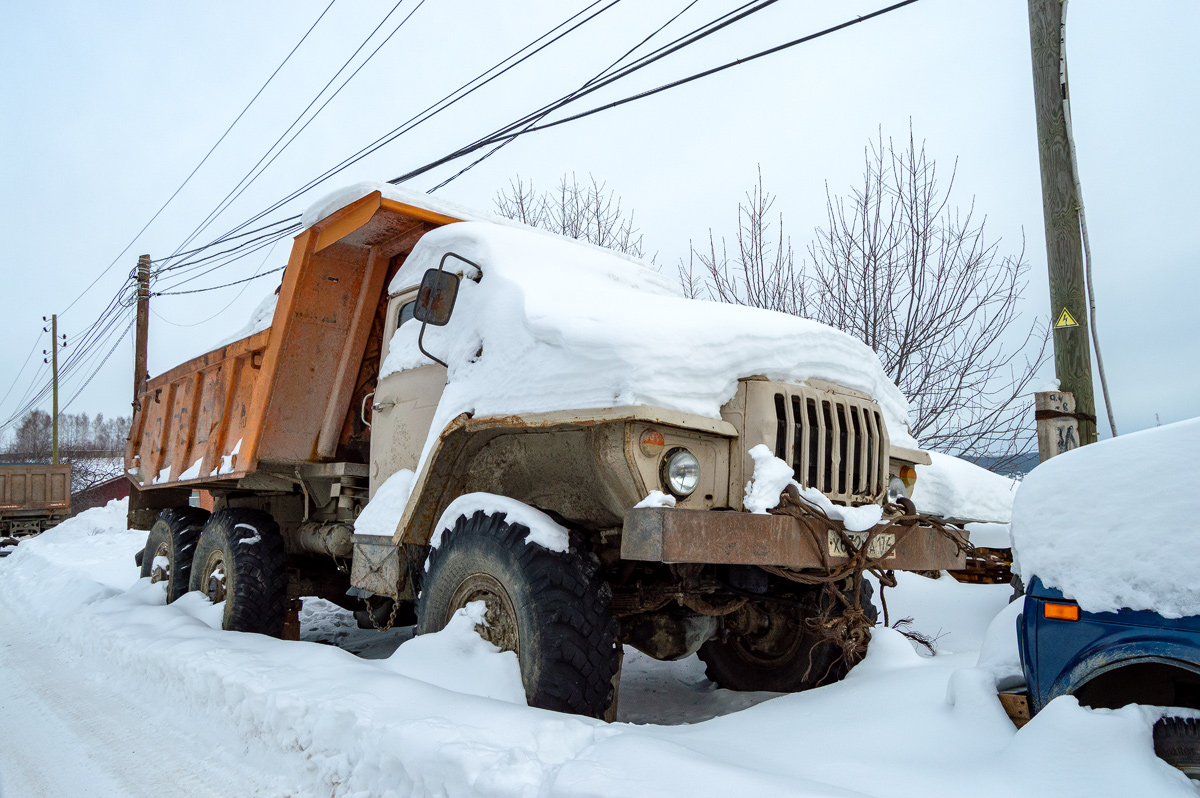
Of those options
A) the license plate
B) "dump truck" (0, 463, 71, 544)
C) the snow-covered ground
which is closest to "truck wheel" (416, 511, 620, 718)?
the snow-covered ground

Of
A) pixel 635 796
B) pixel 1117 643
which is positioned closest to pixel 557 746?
pixel 635 796

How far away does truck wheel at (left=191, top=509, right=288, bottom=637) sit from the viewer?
595 centimetres

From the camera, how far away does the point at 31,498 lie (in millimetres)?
22641

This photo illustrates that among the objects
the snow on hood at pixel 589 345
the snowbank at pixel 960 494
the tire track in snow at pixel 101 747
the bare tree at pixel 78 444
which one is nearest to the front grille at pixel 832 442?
the snow on hood at pixel 589 345

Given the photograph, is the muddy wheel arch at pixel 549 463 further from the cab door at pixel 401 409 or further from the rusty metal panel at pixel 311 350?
the rusty metal panel at pixel 311 350

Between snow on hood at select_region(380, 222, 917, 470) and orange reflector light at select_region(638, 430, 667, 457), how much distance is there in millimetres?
147

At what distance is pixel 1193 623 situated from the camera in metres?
2.20

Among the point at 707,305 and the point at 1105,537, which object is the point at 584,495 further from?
the point at 1105,537

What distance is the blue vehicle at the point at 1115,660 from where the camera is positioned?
221 centimetres

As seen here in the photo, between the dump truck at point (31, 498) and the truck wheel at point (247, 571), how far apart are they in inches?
781

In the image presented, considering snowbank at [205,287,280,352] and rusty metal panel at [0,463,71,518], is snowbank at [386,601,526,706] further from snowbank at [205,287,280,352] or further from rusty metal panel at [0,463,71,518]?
rusty metal panel at [0,463,71,518]

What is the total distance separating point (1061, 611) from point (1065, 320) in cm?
361

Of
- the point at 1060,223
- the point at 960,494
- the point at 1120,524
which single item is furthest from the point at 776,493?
the point at 960,494

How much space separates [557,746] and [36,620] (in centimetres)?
746
